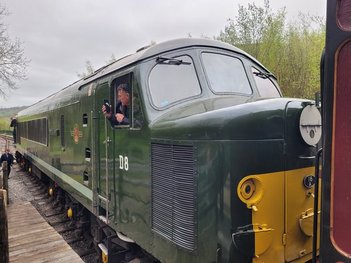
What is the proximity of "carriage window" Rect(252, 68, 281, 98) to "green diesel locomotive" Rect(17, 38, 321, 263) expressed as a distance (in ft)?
0.07

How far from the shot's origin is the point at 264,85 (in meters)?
4.47

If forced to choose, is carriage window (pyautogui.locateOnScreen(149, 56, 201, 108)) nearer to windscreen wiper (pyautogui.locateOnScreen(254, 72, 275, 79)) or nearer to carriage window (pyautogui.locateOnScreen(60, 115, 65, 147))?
windscreen wiper (pyautogui.locateOnScreen(254, 72, 275, 79))

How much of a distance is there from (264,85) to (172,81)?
1387 millimetres

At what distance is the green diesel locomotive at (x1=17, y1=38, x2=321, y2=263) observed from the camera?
8.88 feet

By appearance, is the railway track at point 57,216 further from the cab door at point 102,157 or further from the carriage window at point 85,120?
the carriage window at point 85,120

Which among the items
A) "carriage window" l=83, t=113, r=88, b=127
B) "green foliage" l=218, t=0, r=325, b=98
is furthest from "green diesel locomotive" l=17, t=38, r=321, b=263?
"green foliage" l=218, t=0, r=325, b=98

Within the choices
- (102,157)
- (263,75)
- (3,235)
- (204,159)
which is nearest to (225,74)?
(263,75)

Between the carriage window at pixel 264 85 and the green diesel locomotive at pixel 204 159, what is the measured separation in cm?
2

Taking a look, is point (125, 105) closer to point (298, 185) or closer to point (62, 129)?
point (298, 185)

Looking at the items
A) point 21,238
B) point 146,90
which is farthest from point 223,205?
point 21,238

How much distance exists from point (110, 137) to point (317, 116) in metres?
2.61

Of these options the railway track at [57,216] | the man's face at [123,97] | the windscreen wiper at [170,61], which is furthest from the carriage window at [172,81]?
the railway track at [57,216]

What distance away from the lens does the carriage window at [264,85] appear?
14.2 ft

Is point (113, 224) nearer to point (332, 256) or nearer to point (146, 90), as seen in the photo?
point (146, 90)
